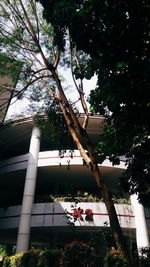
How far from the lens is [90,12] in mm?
4805

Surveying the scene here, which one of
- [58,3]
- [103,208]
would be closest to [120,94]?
[58,3]

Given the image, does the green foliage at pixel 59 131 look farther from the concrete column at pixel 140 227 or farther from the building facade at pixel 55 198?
the concrete column at pixel 140 227

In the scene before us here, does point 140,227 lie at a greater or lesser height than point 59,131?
lesser

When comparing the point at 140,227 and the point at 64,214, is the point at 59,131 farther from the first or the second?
the point at 140,227

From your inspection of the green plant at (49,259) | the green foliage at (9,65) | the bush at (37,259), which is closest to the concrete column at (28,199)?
the bush at (37,259)

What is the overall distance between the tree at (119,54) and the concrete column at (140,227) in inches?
328

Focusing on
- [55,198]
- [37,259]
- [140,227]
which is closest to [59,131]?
Result: [37,259]

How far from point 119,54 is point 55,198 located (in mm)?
11479

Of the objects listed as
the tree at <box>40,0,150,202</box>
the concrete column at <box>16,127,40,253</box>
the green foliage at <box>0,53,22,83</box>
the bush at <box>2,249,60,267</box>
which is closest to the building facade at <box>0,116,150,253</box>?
the concrete column at <box>16,127,40,253</box>

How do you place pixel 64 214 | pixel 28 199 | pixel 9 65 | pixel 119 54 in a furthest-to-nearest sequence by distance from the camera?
pixel 28 199
pixel 64 214
pixel 9 65
pixel 119 54

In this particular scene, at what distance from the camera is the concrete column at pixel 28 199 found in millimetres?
12172

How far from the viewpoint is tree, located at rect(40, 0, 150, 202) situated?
4246 mm

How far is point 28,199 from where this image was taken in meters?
13.2

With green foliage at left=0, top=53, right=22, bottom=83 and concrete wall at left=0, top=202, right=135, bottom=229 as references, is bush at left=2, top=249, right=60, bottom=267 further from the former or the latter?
green foliage at left=0, top=53, right=22, bottom=83
